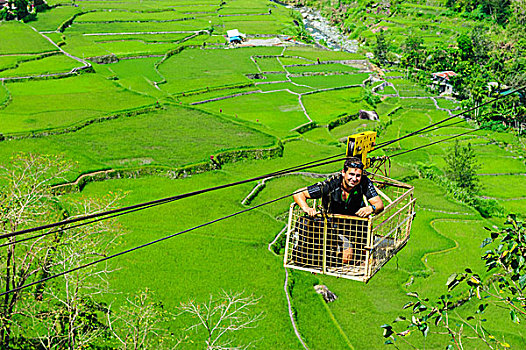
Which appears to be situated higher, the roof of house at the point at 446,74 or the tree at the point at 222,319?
the tree at the point at 222,319

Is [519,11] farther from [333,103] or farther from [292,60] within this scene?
[333,103]

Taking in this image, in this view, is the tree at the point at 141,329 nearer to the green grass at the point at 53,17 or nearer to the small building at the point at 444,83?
the small building at the point at 444,83

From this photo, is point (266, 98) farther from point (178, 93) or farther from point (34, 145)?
point (34, 145)

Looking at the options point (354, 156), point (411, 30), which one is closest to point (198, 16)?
point (411, 30)

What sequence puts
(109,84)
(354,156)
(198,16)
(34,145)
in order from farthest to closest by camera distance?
(198,16) < (109,84) < (34,145) < (354,156)

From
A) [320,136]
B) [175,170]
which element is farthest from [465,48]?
[175,170]

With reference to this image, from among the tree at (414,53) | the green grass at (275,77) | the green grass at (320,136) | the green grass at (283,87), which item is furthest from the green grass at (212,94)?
the tree at (414,53)

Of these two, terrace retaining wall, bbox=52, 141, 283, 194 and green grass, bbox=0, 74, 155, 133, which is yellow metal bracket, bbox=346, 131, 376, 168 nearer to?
terrace retaining wall, bbox=52, 141, 283, 194
